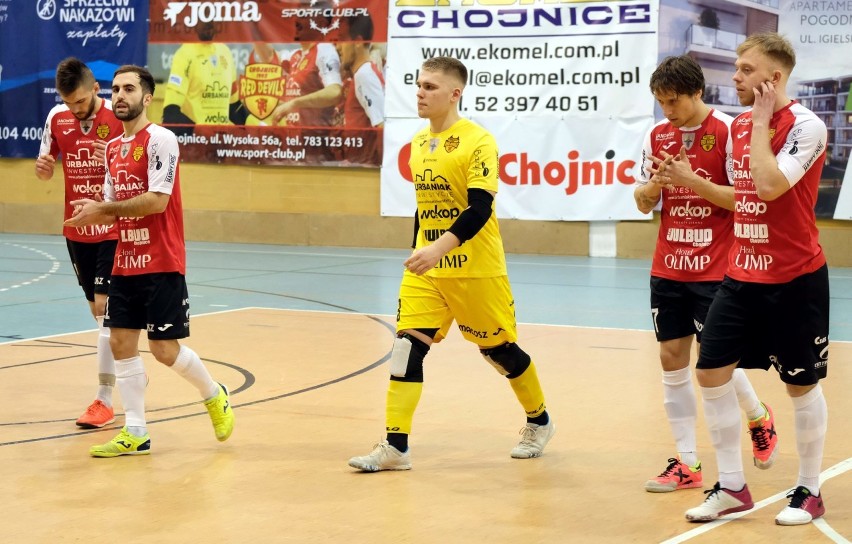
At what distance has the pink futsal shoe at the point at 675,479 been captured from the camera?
560 cm

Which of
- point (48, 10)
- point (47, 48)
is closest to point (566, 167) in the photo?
point (47, 48)

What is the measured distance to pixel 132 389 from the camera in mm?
6391

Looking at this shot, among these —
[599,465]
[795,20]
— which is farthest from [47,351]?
[795,20]

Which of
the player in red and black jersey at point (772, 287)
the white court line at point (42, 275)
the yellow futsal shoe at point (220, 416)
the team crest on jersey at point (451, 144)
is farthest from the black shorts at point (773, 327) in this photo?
the white court line at point (42, 275)

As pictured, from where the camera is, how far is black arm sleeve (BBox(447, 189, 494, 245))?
5.78 metres

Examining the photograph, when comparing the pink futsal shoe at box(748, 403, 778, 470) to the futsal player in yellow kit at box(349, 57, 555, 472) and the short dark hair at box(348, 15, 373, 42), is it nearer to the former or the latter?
the futsal player in yellow kit at box(349, 57, 555, 472)

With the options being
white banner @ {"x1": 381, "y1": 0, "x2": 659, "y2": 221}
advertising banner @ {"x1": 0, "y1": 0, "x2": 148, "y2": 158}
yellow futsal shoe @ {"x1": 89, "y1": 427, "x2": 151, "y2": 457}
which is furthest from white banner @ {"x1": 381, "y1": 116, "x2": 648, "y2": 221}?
yellow futsal shoe @ {"x1": 89, "y1": 427, "x2": 151, "y2": 457}

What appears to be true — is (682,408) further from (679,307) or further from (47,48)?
(47,48)

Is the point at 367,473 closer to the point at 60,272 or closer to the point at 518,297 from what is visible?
the point at 518,297

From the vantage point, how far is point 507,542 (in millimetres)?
4797

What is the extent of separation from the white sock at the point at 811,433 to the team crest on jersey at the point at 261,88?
15103 millimetres

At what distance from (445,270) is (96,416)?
2.30 meters

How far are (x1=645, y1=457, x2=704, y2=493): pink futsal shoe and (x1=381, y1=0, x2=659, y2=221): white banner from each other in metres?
12.0

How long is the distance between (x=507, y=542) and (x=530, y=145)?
537 inches
